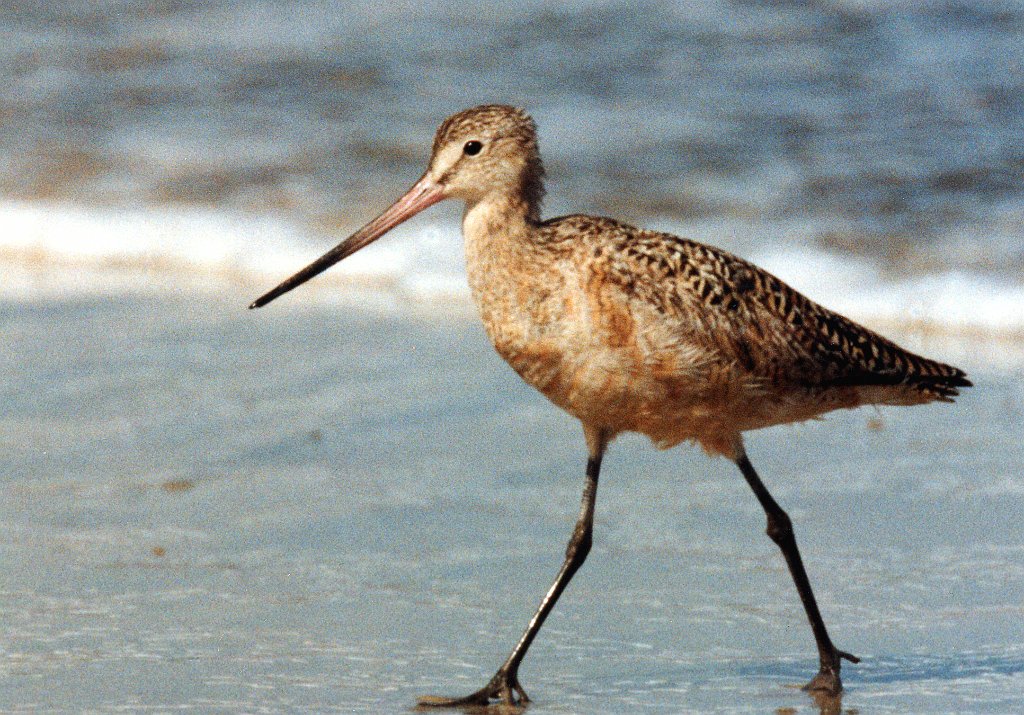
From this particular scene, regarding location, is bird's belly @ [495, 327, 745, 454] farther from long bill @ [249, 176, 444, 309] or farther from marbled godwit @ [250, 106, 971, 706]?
long bill @ [249, 176, 444, 309]

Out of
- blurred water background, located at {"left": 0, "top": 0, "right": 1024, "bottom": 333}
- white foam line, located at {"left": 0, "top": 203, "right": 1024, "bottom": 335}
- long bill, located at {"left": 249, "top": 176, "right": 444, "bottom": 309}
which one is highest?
blurred water background, located at {"left": 0, "top": 0, "right": 1024, "bottom": 333}

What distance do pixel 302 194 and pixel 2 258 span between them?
135 centimetres

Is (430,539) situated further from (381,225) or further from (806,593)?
(806,593)

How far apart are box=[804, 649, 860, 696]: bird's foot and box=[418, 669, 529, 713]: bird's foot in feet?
1.88

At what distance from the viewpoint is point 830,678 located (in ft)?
12.1

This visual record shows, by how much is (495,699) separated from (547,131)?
552 centimetres

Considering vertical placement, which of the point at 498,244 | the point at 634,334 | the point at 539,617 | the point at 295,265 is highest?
the point at 295,265

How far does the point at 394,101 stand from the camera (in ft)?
30.3

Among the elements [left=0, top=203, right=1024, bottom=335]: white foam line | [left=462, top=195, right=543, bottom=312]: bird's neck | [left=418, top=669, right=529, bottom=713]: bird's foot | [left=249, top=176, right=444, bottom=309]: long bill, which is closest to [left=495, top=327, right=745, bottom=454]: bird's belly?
[left=462, top=195, right=543, bottom=312]: bird's neck

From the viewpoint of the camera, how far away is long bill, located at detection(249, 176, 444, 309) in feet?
13.4

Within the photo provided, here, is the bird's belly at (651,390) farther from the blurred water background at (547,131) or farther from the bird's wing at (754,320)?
the blurred water background at (547,131)

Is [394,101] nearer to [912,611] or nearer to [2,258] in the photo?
[2,258]

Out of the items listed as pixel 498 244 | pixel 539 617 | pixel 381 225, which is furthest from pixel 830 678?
pixel 381 225

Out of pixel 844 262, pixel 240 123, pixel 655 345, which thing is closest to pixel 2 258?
pixel 240 123
